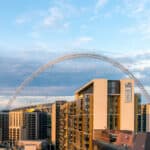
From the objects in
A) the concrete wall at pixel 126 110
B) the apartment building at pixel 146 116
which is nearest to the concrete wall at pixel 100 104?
the concrete wall at pixel 126 110

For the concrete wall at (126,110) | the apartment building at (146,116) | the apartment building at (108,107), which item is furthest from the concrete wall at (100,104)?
the apartment building at (146,116)

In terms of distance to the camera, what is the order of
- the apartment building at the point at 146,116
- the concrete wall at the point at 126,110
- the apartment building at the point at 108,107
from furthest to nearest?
the apartment building at the point at 146,116 → the concrete wall at the point at 126,110 → the apartment building at the point at 108,107

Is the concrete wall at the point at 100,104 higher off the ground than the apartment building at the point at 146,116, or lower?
higher

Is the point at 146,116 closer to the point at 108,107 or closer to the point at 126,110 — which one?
the point at 126,110

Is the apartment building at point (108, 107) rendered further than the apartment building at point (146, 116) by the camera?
No

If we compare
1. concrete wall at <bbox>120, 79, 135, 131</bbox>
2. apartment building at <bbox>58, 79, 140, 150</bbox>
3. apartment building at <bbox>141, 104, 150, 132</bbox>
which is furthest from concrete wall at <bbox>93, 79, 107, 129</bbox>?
apartment building at <bbox>141, 104, 150, 132</bbox>

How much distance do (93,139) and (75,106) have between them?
1665 cm

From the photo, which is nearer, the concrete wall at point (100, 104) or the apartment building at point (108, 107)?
the concrete wall at point (100, 104)

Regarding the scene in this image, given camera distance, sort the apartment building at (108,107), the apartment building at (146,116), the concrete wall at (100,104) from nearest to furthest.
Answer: the concrete wall at (100,104)
the apartment building at (108,107)
the apartment building at (146,116)

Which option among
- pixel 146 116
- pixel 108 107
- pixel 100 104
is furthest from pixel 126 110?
Answer: pixel 146 116

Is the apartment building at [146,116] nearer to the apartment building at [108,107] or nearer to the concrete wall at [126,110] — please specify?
the apartment building at [108,107]

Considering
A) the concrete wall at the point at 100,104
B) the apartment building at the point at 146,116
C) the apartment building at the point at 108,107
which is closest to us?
the concrete wall at the point at 100,104

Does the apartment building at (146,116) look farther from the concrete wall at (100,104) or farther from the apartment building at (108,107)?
the concrete wall at (100,104)

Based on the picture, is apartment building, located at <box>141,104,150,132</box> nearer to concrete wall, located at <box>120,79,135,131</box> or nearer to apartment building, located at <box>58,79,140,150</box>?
apartment building, located at <box>58,79,140,150</box>
